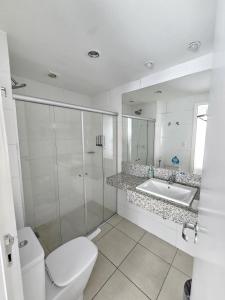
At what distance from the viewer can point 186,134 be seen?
1.61 metres

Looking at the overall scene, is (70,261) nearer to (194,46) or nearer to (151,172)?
(151,172)

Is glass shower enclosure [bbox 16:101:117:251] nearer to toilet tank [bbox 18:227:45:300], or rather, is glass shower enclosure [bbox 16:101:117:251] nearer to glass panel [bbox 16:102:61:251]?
glass panel [bbox 16:102:61:251]

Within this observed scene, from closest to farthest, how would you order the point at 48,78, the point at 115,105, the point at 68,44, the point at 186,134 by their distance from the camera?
1. the point at 68,44
2. the point at 186,134
3. the point at 48,78
4. the point at 115,105

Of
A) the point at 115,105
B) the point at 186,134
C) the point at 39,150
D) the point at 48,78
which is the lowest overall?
the point at 39,150

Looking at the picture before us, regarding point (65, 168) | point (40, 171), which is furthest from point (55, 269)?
point (65, 168)

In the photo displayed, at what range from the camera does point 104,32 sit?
1.01 metres

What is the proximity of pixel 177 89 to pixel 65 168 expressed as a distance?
201cm

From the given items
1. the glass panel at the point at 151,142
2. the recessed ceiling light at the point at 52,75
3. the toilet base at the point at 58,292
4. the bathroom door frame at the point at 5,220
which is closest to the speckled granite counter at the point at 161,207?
the glass panel at the point at 151,142

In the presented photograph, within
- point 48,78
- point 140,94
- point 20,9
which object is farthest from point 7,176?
point 140,94

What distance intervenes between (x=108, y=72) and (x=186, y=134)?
4.01 ft

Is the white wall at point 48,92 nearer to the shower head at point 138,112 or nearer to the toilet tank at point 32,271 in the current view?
the shower head at point 138,112

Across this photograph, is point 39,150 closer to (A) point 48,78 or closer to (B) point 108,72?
(A) point 48,78

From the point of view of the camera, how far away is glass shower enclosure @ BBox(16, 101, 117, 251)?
1.85 meters

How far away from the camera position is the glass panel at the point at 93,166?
7.63 ft
